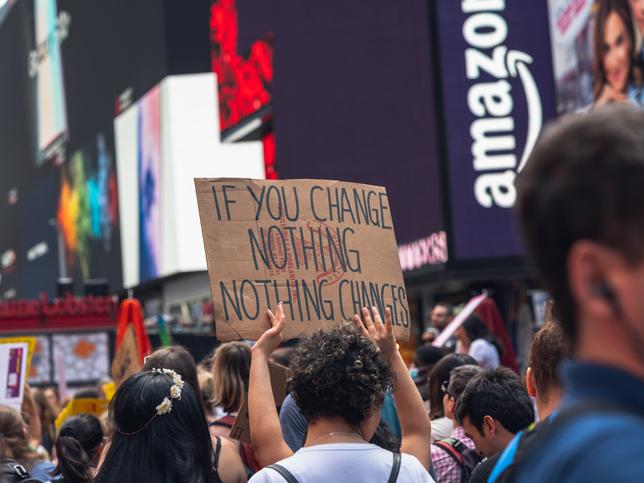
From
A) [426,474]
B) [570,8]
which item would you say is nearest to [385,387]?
[426,474]

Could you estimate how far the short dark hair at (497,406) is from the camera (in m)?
4.57

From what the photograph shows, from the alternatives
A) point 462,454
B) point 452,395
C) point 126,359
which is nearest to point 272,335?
point 462,454

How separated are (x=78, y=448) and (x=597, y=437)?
4415mm

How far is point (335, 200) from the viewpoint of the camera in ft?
16.1

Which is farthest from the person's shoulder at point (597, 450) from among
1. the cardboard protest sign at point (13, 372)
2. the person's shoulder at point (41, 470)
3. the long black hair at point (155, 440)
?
the cardboard protest sign at point (13, 372)

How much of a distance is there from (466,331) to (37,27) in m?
57.0

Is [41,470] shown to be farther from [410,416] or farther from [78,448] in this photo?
[410,416]

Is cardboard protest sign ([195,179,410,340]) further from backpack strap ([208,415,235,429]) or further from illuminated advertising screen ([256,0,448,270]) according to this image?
illuminated advertising screen ([256,0,448,270])

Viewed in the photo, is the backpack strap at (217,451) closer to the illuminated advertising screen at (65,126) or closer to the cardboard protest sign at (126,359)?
the cardboard protest sign at (126,359)

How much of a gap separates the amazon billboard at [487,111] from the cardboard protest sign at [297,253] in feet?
49.3

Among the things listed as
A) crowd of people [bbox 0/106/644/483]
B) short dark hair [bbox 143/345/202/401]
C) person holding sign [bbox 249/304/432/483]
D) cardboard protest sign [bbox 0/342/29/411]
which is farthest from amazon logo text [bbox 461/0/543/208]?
person holding sign [bbox 249/304/432/483]

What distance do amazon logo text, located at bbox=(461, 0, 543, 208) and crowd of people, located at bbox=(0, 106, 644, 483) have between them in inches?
435

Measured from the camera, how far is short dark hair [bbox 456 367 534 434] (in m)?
4.57

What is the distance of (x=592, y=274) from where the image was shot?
150 centimetres
